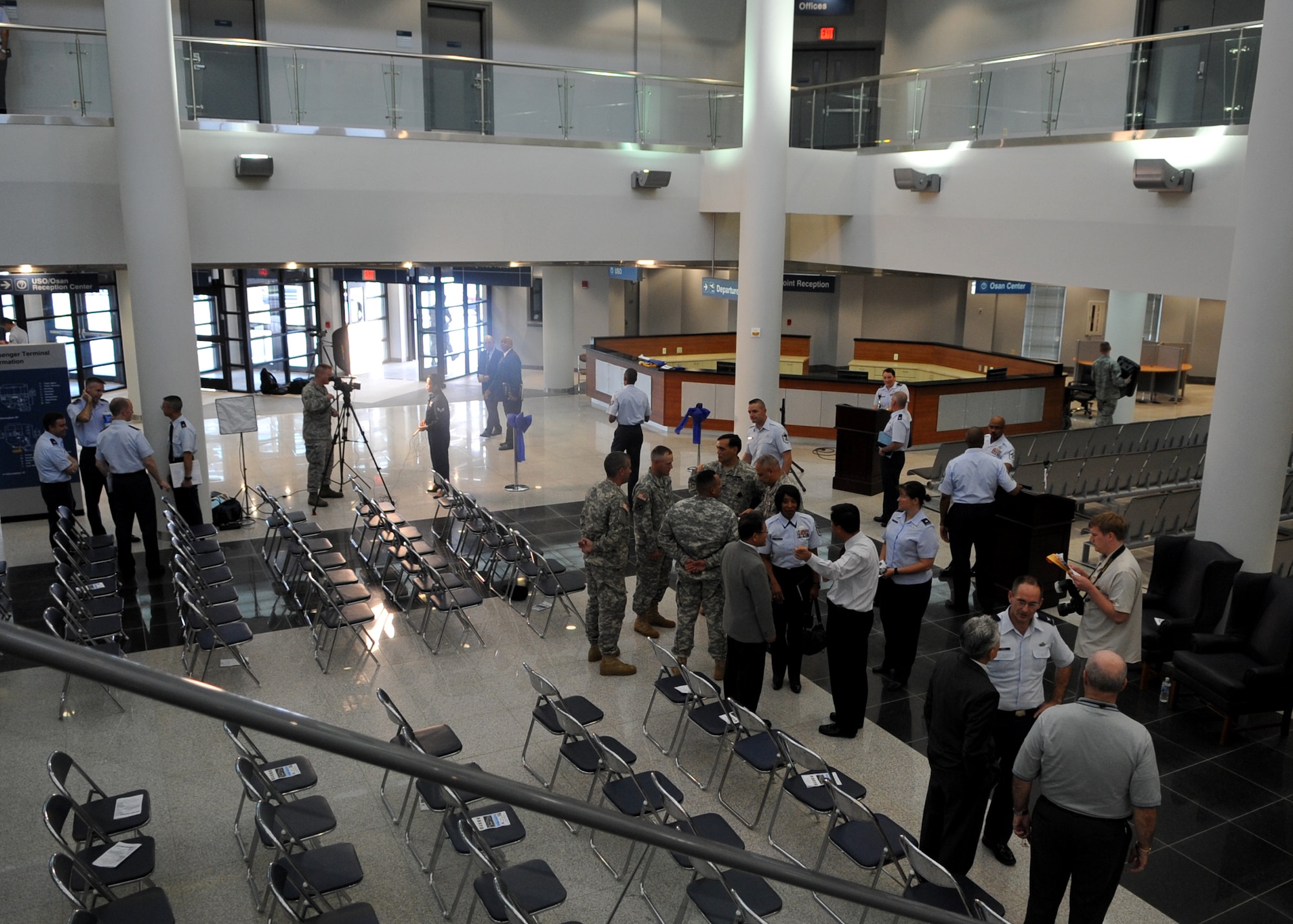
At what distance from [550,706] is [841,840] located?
1.92m

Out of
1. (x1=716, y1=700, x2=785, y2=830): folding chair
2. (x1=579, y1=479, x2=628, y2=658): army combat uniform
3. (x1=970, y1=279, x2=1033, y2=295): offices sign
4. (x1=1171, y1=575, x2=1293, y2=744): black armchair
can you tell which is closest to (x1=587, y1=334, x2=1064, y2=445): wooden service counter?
(x1=970, y1=279, x2=1033, y2=295): offices sign

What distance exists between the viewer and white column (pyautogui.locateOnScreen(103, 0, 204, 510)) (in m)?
10.4

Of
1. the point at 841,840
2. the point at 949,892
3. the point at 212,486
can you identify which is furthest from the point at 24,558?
the point at 949,892

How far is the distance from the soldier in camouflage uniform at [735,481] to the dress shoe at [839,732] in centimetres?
202

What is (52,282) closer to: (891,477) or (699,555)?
(699,555)

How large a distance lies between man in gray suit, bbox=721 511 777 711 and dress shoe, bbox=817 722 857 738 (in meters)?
0.55

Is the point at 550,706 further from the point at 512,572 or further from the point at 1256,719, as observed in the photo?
the point at 1256,719

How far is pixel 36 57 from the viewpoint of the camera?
11.3m

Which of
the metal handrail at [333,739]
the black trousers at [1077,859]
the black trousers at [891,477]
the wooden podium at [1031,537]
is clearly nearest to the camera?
the metal handrail at [333,739]

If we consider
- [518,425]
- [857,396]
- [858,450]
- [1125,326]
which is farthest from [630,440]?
[1125,326]

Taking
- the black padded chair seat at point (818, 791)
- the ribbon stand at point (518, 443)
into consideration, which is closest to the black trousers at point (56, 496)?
the ribbon stand at point (518, 443)

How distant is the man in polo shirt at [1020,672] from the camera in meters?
5.38

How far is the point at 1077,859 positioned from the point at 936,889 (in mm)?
641

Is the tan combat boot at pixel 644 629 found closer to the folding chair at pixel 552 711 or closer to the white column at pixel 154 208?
the folding chair at pixel 552 711
